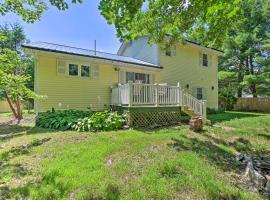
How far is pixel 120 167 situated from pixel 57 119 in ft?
19.6

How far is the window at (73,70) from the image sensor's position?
12.6 m

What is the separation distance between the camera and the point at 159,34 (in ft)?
34.6

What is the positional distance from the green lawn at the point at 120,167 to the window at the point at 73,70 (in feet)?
16.6

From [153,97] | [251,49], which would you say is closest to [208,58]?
[251,49]

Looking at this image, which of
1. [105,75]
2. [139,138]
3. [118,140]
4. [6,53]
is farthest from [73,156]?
[105,75]

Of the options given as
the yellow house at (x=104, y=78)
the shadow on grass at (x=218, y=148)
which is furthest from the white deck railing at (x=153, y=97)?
the shadow on grass at (x=218, y=148)

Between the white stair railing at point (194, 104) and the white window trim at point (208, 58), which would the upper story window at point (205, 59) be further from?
the white stair railing at point (194, 104)

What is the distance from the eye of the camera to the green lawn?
14.3 ft

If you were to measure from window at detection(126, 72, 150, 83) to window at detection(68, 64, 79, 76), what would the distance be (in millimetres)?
3673

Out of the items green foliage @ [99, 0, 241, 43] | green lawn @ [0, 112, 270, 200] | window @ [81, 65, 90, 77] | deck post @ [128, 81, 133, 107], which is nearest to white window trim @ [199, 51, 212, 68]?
green foliage @ [99, 0, 241, 43]

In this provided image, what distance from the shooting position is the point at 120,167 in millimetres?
5270

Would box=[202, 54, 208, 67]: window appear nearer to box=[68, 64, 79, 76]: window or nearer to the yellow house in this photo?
the yellow house

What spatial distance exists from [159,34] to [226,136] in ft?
18.1

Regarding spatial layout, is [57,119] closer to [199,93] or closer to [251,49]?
[199,93]
